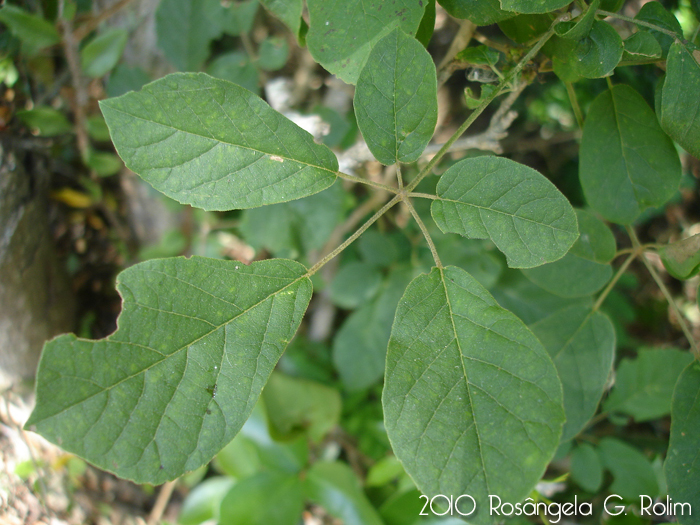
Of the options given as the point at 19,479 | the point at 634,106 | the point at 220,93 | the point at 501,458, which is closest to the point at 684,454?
the point at 501,458

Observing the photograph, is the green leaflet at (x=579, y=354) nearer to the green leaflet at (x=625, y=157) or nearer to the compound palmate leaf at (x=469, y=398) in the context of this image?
the green leaflet at (x=625, y=157)

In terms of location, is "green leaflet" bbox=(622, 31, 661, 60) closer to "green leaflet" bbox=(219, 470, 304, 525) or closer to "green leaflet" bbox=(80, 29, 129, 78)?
"green leaflet" bbox=(80, 29, 129, 78)

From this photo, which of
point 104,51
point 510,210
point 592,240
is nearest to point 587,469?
point 592,240

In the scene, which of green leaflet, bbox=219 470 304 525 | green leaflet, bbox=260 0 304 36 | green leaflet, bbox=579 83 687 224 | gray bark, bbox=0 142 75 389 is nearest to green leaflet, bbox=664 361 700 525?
green leaflet, bbox=579 83 687 224

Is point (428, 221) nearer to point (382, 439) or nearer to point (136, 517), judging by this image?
point (382, 439)

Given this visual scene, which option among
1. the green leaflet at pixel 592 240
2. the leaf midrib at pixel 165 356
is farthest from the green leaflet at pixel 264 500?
the green leaflet at pixel 592 240
